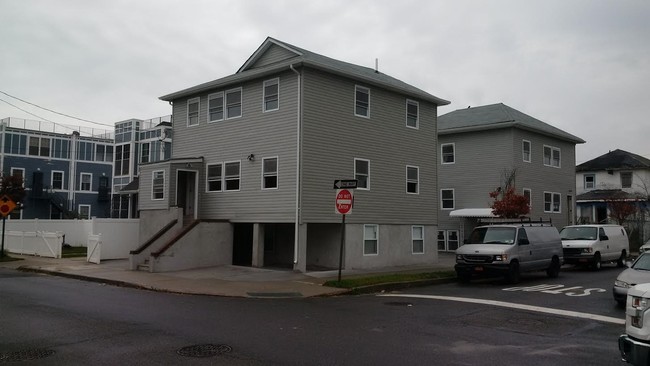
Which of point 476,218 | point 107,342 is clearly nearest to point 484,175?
point 476,218

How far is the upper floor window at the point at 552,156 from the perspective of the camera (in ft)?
115

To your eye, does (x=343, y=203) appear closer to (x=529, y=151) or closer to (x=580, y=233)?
(x=580, y=233)

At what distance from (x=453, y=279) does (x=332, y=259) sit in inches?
202

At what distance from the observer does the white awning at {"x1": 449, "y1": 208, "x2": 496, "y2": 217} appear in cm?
3043

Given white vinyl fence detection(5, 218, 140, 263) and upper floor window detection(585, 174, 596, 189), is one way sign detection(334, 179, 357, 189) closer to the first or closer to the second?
white vinyl fence detection(5, 218, 140, 263)

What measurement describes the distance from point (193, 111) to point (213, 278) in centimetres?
998

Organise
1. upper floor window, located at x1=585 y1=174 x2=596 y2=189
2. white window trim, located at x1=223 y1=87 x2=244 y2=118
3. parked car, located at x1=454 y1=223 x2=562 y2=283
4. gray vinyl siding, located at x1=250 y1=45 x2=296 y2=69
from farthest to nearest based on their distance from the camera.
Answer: upper floor window, located at x1=585 y1=174 x2=596 y2=189 → white window trim, located at x1=223 y1=87 x2=244 y2=118 → gray vinyl siding, located at x1=250 y1=45 x2=296 y2=69 → parked car, located at x1=454 y1=223 x2=562 y2=283

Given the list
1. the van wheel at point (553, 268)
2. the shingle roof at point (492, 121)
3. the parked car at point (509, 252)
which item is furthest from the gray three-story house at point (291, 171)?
the shingle roof at point (492, 121)

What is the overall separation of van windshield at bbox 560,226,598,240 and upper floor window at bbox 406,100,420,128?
27.4 feet

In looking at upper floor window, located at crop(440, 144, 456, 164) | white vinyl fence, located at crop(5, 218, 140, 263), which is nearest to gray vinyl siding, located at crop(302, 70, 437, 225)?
upper floor window, located at crop(440, 144, 456, 164)

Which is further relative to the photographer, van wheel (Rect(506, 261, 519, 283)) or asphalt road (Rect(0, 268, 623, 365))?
van wheel (Rect(506, 261, 519, 283))

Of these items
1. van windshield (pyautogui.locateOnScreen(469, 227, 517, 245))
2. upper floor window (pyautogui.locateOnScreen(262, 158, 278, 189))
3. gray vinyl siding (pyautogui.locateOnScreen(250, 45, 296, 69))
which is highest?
gray vinyl siding (pyautogui.locateOnScreen(250, 45, 296, 69))

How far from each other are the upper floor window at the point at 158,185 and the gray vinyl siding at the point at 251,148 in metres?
1.60

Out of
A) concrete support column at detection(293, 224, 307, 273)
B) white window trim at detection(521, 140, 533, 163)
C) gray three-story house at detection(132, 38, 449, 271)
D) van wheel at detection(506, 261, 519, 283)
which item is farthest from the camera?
white window trim at detection(521, 140, 533, 163)
